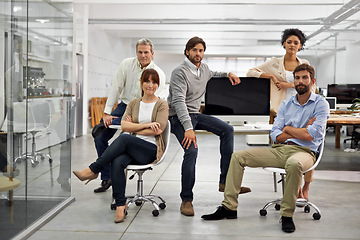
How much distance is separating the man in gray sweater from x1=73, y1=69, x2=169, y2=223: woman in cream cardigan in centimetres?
18

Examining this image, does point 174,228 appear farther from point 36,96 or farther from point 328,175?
point 328,175

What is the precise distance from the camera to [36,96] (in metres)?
3.44

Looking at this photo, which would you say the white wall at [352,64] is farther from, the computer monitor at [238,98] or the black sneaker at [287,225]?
the black sneaker at [287,225]

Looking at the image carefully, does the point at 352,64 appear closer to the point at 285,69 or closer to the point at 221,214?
the point at 285,69

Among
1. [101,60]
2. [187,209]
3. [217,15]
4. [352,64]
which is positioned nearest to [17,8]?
[187,209]

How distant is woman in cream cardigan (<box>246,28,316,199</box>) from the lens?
4.51 metres

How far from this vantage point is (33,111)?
3.38m

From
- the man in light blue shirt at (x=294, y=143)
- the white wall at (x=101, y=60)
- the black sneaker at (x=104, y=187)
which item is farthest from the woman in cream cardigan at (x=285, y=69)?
the white wall at (x=101, y=60)

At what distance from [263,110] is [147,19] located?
866 centimetres

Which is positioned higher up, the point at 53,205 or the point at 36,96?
the point at 36,96

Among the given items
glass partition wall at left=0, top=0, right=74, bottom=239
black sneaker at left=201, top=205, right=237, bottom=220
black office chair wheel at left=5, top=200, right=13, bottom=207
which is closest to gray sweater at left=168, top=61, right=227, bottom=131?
black sneaker at left=201, top=205, right=237, bottom=220

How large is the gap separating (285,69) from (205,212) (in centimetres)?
170

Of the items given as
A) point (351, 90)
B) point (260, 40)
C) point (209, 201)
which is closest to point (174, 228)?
point (209, 201)

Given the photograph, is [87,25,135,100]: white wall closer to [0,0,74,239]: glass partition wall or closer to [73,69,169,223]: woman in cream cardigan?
[0,0,74,239]: glass partition wall
